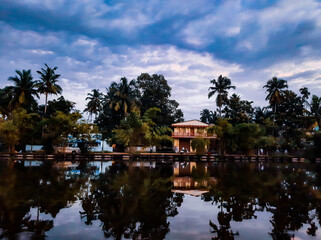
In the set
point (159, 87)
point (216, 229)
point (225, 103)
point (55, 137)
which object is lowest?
point (216, 229)

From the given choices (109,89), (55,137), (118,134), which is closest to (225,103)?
(109,89)

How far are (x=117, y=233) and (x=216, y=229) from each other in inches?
99.0

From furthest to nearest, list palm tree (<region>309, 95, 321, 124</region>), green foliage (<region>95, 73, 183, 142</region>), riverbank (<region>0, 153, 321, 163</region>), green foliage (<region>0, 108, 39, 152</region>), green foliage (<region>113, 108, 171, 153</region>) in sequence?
green foliage (<region>95, 73, 183, 142</region>)
palm tree (<region>309, 95, 321, 124</region>)
green foliage (<region>113, 108, 171, 153</region>)
green foliage (<region>0, 108, 39, 152</region>)
riverbank (<region>0, 153, 321, 163</region>)

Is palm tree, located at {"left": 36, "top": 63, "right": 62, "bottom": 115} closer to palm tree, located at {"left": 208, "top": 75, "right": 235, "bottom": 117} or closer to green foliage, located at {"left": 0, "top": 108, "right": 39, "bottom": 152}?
green foliage, located at {"left": 0, "top": 108, "right": 39, "bottom": 152}

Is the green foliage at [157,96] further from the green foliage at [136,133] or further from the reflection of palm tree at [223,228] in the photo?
the reflection of palm tree at [223,228]

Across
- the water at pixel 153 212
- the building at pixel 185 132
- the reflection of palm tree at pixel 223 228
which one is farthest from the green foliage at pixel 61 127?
the reflection of palm tree at pixel 223 228

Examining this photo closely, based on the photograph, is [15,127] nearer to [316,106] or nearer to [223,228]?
[223,228]

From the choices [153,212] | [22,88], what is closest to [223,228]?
[153,212]

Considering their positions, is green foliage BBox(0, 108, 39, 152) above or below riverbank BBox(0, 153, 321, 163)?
above

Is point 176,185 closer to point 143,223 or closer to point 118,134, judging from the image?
point 143,223

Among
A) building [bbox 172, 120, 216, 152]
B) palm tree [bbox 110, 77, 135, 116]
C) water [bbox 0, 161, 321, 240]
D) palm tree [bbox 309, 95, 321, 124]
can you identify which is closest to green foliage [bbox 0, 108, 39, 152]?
palm tree [bbox 110, 77, 135, 116]

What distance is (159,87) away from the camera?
57.8 m

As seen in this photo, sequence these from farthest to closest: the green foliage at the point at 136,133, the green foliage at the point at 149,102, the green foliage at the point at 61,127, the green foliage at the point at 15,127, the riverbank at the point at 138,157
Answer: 1. the green foliage at the point at 149,102
2. the green foliage at the point at 136,133
3. the green foliage at the point at 61,127
4. the green foliage at the point at 15,127
5. the riverbank at the point at 138,157

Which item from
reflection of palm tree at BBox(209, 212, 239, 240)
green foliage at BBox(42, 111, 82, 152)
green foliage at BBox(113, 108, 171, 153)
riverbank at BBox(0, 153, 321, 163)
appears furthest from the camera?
green foliage at BBox(113, 108, 171, 153)
